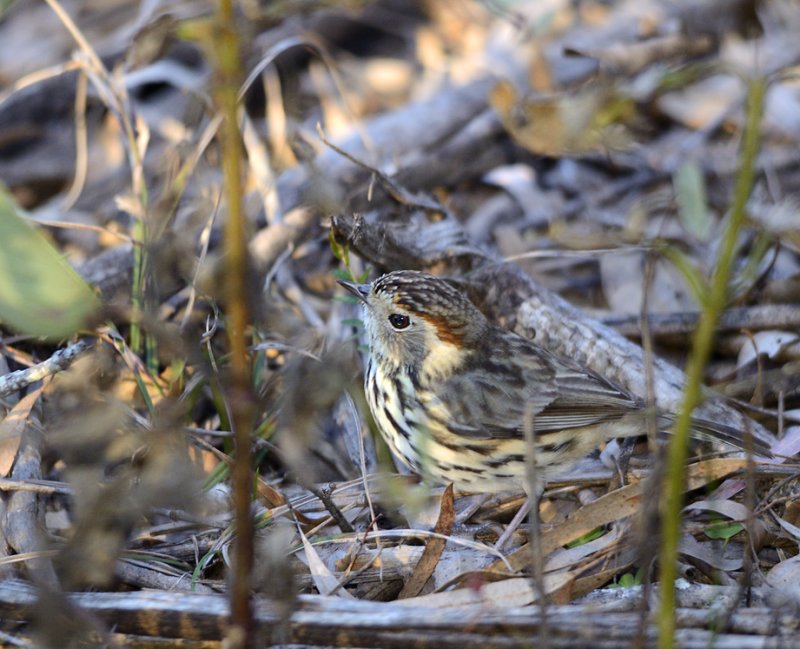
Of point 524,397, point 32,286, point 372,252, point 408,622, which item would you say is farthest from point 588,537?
point 32,286

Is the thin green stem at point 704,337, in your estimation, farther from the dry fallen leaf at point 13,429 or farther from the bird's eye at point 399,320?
the dry fallen leaf at point 13,429

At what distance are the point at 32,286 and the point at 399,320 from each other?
7.73ft

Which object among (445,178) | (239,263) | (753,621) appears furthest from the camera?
(445,178)

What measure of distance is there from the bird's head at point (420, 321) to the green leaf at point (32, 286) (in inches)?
86.4

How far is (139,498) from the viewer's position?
2.38 m

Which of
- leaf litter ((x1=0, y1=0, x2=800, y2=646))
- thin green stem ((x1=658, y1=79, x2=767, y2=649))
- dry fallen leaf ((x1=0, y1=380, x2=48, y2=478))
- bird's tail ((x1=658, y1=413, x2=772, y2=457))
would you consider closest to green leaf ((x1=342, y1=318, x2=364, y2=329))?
leaf litter ((x1=0, y1=0, x2=800, y2=646))

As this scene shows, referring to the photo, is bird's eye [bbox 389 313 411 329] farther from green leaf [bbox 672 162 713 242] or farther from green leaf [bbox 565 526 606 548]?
green leaf [bbox 672 162 713 242]

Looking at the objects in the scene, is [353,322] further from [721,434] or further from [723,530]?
[723,530]

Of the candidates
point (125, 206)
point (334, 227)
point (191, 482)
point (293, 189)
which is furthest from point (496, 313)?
point (191, 482)

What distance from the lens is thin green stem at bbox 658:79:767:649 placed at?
226 cm

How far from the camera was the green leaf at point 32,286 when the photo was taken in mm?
2113

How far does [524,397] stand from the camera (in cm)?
418

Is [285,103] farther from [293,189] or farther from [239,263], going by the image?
[239,263]

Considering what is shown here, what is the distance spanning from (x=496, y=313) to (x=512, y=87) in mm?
2138
